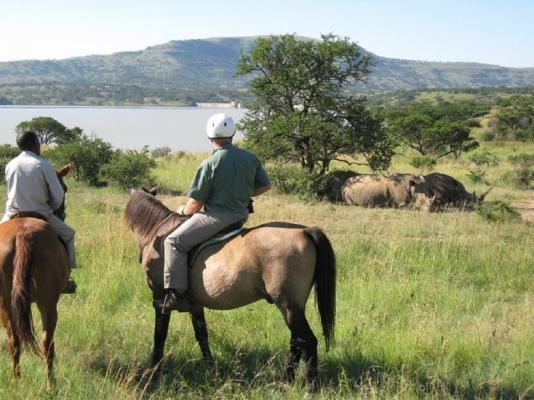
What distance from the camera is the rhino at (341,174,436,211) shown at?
15617mm

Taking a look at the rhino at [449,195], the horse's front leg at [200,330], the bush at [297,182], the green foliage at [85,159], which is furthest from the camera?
the green foliage at [85,159]

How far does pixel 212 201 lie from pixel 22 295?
5.77 feet

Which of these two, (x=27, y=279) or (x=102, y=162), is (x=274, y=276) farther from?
(x=102, y=162)

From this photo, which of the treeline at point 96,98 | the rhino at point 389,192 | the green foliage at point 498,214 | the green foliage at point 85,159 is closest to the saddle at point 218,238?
the green foliage at point 498,214

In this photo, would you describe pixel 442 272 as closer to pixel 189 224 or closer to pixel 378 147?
pixel 189 224

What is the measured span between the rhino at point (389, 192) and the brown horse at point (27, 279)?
11403 mm

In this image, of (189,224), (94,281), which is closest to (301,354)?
(189,224)

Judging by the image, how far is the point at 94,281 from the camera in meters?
8.12

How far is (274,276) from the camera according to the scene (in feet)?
16.6

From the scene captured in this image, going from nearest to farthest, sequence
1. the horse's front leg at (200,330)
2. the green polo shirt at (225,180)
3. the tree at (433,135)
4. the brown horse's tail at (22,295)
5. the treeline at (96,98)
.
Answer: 1. the brown horse's tail at (22,295)
2. the green polo shirt at (225,180)
3. the horse's front leg at (200,330)
4. the tree at (433,135)
5. the treeline at (96,98)

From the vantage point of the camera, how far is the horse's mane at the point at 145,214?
19.4 feet

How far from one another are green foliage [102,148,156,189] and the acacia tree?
3063 mm

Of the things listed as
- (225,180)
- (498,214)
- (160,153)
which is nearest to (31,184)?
(225,180)

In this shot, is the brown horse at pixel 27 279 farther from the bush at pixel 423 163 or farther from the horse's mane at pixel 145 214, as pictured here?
the bush at pixel 423 163
